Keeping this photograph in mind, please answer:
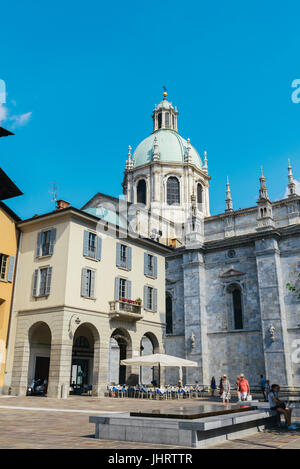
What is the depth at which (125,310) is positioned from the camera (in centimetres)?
2741

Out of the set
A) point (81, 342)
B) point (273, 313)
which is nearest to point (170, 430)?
point (81, 342)

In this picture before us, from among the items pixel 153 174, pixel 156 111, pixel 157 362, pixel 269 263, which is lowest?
pixel 157 362

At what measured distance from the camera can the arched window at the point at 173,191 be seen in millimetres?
51812

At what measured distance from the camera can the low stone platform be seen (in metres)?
8.44

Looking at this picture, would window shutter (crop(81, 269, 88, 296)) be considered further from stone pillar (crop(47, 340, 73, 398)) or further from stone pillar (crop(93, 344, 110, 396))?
stone pillar (crop(93, 344, 110, 396))

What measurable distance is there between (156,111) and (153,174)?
1471cm

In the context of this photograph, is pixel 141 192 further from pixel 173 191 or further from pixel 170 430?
pixel 170 430

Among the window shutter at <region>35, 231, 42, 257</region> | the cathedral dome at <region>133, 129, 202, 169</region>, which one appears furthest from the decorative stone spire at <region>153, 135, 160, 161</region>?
the window shutter at <region>35, 231, 42, 257</region>

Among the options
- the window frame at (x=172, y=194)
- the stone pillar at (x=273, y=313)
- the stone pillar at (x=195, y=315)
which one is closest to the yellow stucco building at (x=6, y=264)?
the stone pillar at (x=195, y=315)

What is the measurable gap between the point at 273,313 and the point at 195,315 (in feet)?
25.7

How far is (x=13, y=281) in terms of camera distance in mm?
26844

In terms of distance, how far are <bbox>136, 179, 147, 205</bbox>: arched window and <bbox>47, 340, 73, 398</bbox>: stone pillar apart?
30.6m
